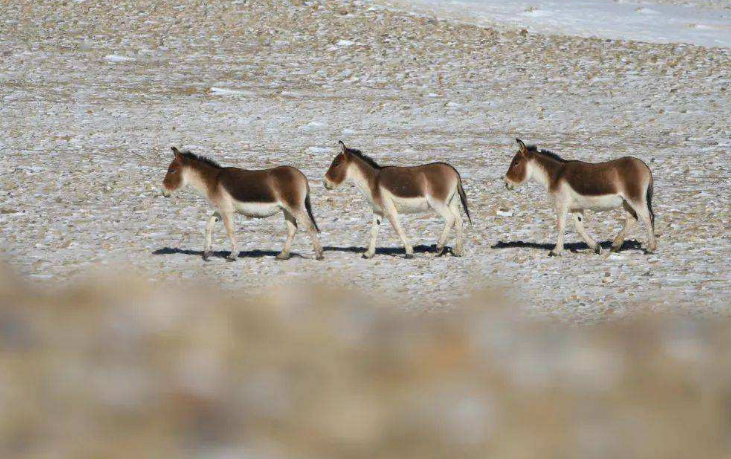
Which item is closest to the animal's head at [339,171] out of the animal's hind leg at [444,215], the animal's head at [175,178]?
the animal's hind leg at [444,215]

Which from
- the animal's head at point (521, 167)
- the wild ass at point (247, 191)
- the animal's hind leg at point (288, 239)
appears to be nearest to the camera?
the wild ass at point (247, 191)

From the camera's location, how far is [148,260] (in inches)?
475

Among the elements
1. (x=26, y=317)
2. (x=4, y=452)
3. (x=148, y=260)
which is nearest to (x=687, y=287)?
(x=148, y=260)

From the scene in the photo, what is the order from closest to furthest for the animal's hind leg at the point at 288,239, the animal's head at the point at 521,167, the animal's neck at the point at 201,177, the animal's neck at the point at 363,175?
the animal's hind leg at the point at 288,239, the animal's neck at the point at 201,177, the animal's neck at the point at 363,175, the animal's head at the point at 521,167

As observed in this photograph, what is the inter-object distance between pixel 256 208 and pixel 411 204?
1651 millimetres

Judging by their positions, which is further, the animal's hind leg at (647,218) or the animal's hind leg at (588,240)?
the animal's hind leg at (588,240)

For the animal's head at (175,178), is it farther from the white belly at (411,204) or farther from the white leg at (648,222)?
the white leg at (648,222)

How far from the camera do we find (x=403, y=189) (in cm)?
1220

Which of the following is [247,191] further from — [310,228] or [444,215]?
[444,215]

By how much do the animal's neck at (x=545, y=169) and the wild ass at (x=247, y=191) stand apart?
101 inches

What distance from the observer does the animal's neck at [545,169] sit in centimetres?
1260

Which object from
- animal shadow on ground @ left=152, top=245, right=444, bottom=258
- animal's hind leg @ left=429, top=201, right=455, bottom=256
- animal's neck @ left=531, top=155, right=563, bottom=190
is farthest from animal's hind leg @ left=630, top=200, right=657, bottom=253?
animal shadow on ground @ left=152, top=245, right=444, bottom=258

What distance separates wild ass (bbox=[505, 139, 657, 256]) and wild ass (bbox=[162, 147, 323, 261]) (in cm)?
239

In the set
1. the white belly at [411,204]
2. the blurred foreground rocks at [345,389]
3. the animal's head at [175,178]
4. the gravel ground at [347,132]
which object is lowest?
the gravel ground at [347,132]
